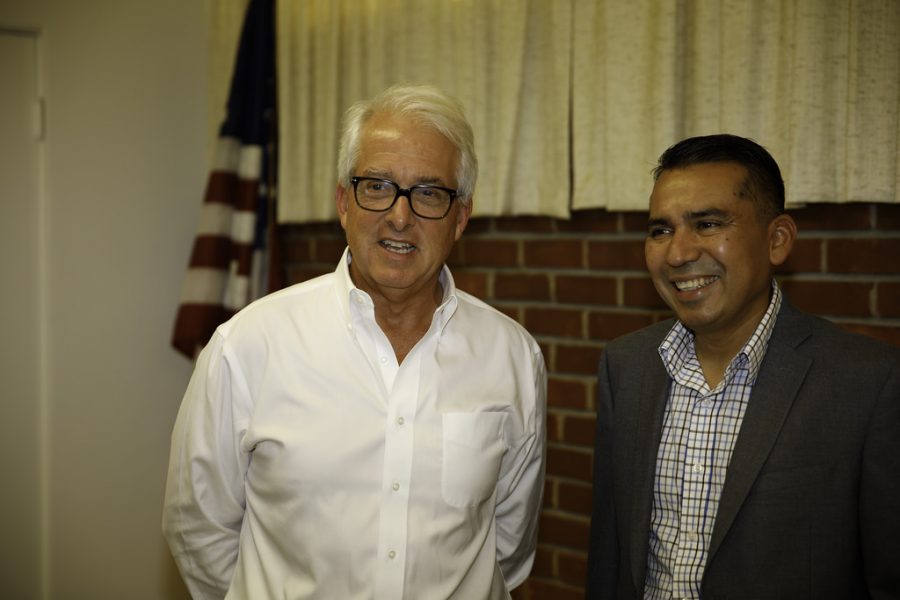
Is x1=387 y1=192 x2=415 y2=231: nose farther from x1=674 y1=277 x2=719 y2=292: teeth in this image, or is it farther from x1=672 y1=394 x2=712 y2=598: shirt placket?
x1=672 y1=394 x2=712 y2=598: shirt placket

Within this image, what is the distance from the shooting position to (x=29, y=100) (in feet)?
10.4

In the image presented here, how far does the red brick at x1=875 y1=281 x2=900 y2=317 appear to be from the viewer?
77.7 inches

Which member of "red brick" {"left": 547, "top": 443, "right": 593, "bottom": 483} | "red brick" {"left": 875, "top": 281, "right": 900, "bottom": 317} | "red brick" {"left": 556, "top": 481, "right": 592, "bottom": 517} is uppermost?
"red brick" {"left": 875, "top": 281, "right": 900, "bottom": 317}

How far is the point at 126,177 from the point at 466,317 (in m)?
2.12

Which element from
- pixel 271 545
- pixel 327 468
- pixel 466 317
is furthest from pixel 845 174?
pixel 271 545

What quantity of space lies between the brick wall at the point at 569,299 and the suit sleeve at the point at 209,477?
1.19 m

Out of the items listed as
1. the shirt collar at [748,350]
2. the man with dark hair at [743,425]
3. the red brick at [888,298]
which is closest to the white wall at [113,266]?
the man with dark hair at [743,425]

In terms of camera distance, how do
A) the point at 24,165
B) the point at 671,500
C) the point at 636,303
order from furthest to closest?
the point at 24,165 < the point at 636,303 < the point at 671,500

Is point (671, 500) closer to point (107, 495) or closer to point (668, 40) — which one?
point (668, 40)

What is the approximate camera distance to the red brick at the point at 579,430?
2566 millimetres

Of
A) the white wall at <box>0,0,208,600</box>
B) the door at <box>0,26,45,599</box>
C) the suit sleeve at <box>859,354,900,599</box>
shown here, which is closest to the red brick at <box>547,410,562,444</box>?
the suit sleeve at <box>859,354,900,599</box>

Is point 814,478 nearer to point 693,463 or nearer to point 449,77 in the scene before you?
point 693,463

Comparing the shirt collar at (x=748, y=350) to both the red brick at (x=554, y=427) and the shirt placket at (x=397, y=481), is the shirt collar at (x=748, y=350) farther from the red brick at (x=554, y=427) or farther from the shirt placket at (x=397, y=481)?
the red brick at (x=554, y=427)

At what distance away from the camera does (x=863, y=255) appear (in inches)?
79.6
